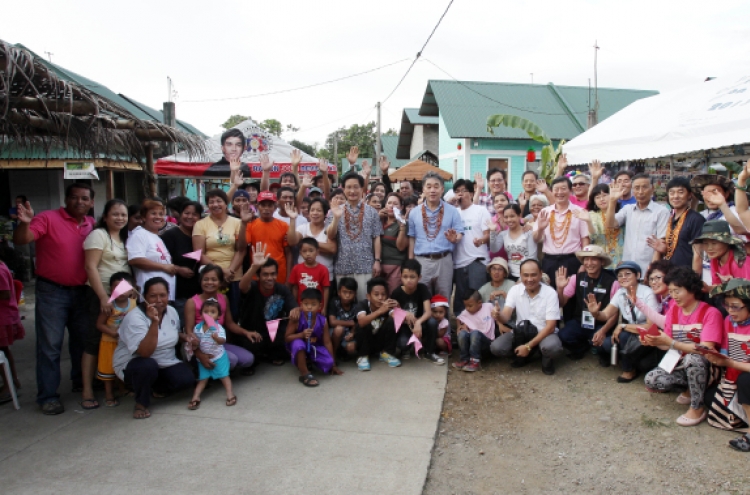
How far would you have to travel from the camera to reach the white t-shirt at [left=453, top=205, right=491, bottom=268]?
5.59m

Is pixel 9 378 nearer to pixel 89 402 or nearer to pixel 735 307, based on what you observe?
pixel 89 402

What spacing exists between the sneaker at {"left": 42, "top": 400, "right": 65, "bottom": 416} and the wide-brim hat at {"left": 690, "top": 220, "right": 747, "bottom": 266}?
532 cm

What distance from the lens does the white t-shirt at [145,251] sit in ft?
14.2

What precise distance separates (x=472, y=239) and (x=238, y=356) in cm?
272

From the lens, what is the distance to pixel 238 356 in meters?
4.67

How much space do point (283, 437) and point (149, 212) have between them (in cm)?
236

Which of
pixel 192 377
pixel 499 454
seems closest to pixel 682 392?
pixel 499 454

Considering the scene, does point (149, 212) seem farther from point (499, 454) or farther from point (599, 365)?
point (599, 365)

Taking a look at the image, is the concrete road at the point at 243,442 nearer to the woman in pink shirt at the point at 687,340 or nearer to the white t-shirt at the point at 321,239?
the white t-shirt at the point at 321,239

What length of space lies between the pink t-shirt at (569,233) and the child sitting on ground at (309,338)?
2.47m

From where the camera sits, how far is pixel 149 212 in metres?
4.57

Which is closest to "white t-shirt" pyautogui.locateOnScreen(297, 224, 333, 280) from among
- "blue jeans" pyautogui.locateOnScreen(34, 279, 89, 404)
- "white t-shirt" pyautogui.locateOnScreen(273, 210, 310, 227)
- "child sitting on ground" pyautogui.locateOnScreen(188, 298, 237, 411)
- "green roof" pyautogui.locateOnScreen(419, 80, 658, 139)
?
"white t-shirt" pyautogui.locateOnScreen(273, 210, 310, 227)

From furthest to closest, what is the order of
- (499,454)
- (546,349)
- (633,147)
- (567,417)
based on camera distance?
(633,147)
(546,349)
(567,417)
(499,454)

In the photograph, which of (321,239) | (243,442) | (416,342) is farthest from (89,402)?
(416,342)
